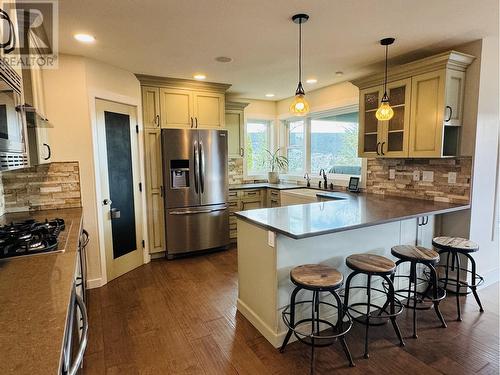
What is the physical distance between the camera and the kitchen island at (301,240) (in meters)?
2.21

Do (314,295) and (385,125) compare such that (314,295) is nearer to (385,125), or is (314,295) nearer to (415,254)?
(415,254)

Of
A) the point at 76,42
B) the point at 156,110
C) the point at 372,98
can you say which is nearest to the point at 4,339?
the point at 76,42

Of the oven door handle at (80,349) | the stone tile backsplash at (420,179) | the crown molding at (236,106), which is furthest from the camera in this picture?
the crown molding at (236,106)

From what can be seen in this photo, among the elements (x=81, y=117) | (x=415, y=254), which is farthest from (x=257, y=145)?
(x=415, y=254)

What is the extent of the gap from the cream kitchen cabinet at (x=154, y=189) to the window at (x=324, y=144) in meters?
2.56

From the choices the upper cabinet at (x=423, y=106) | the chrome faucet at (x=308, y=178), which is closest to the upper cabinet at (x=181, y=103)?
the chrome faucet at (x=308, y=178)

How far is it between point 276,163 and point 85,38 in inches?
150

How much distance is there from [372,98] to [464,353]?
8.67 ft

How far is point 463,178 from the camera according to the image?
2955mm

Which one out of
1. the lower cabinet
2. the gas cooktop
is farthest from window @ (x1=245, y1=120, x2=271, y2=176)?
the gas cooktop

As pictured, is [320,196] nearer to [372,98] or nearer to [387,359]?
[372,98]

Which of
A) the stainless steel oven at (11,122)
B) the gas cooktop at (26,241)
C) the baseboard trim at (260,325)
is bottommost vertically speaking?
the baseboard trim at (260,325)

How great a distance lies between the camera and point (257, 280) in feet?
8.09

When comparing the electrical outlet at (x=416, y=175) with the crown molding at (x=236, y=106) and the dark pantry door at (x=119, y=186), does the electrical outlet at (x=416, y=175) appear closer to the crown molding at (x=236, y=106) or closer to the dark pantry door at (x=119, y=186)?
the crown molding at (x=236, y=106)
